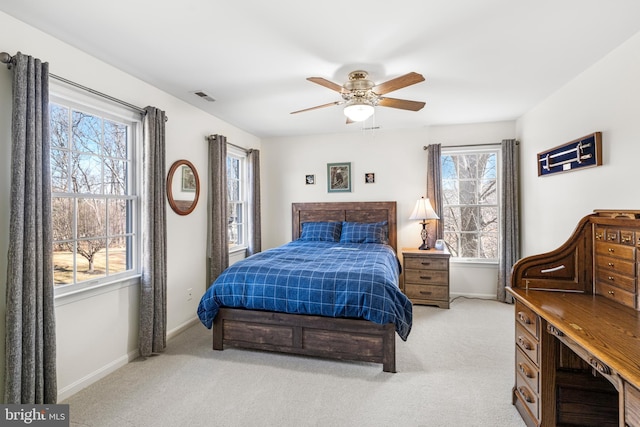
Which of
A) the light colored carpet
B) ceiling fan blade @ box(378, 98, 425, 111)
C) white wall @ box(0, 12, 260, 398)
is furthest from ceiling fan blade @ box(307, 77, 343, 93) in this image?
the light colored carpet

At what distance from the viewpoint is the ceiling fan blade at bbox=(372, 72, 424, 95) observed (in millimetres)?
2355

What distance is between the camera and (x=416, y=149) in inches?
189

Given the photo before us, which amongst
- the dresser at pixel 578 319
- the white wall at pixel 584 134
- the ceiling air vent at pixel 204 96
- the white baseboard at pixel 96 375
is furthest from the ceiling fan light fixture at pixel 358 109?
the white baseboard at pixel 96 375

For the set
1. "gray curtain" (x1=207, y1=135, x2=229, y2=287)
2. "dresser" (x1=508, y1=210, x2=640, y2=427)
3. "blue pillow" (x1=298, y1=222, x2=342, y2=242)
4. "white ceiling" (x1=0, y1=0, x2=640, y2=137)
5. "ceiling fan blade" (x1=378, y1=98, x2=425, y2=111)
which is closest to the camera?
"dresser" (x1=508, y1=210, x2=640, y2=427)

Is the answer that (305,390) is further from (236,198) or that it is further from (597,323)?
(236,198)

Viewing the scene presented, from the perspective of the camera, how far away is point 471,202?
469cm

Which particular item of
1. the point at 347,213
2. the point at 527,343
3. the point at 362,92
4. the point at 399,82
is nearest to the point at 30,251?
the point at 362,92

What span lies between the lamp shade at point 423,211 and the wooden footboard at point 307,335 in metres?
2.23

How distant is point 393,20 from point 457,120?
9.21ft

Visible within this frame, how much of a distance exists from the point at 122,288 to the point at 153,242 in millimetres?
454

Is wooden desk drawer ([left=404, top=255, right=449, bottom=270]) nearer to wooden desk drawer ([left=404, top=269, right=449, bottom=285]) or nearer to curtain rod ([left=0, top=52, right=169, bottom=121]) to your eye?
wooden desk drawer ([left=404, top=269, right=449, bottom=285])

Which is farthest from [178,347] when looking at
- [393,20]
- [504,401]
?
[393,20]

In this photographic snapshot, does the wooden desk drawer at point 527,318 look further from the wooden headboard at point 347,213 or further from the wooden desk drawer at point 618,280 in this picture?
the wooden headboard at point 347,213

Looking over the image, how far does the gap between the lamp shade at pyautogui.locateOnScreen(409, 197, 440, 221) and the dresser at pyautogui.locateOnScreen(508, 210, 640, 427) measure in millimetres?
2366
